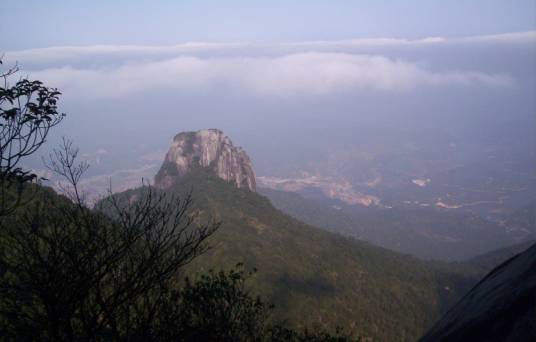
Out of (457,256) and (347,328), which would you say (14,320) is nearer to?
(347,328)

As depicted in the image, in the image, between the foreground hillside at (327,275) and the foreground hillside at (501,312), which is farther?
the foreground hillside at (327,275)

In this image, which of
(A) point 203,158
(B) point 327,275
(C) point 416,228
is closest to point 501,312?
(B) point 327,275

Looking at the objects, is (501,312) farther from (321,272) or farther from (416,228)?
(416,228)

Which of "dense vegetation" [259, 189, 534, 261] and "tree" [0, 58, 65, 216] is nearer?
"tree" [0, 58, 65, 216]

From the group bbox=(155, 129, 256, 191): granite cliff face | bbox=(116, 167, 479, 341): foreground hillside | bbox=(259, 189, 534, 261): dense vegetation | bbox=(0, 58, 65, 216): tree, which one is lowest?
bbox=(259, 189, 534, 261): dense vegetation

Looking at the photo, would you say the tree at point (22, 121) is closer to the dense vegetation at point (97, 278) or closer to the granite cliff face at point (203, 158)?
the dense vegetation at point (97, 278)

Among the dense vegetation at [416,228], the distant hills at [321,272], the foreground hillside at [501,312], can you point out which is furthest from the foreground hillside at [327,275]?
the dense vegetation at [416,228]

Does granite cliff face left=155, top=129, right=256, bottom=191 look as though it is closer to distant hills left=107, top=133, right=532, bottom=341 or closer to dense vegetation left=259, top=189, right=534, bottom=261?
distant hills left=107, top=133, right=532, bottom=341

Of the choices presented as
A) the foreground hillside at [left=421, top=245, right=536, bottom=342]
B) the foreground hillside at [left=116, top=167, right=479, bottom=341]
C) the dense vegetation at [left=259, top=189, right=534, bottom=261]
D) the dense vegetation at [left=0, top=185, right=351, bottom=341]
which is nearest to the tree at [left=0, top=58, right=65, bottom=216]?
the dense vegetation at [left=0, top=185, right=351, bottom=341]
